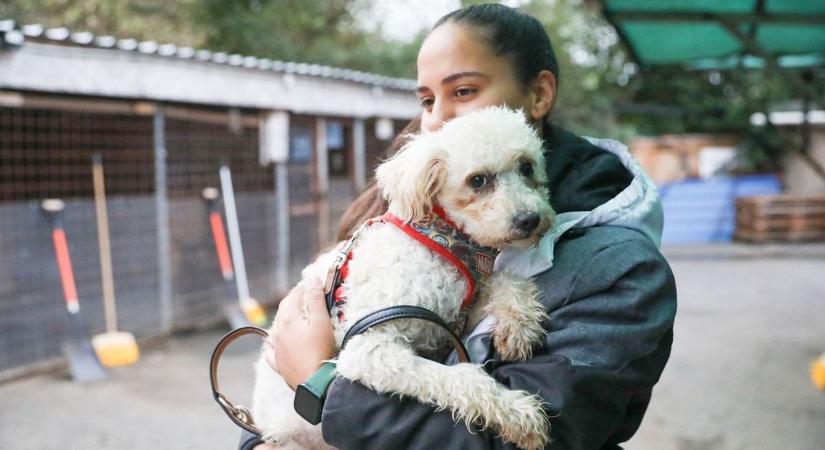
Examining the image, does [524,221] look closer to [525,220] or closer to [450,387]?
[525,220]

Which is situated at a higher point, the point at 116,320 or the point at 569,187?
the point at 569,187

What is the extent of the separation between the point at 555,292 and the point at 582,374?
0.73 feet

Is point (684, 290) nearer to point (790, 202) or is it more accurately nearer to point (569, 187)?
point (790, 202)

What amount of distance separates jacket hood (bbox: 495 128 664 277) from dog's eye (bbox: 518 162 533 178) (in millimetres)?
56

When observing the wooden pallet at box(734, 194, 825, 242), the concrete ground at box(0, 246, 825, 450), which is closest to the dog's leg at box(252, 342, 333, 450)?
the concrete ground at box(0, 246, 825, 450)

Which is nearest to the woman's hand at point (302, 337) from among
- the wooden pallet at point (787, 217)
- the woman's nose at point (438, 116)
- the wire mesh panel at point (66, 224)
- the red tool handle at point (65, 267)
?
the woman's nose at point (438, 116)

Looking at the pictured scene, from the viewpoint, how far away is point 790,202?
41.3ft

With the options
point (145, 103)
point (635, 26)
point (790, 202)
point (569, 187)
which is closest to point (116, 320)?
point (145, 103)

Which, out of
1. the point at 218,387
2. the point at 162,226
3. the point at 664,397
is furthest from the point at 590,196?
the point at 162,226

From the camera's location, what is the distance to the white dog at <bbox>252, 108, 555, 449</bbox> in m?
1.31

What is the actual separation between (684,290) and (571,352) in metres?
8.72

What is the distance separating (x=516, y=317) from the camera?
136 cm

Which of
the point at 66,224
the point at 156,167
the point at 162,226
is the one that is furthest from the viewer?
the point at 162,226

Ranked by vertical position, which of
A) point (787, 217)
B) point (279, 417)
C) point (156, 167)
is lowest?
point (787, 217)
